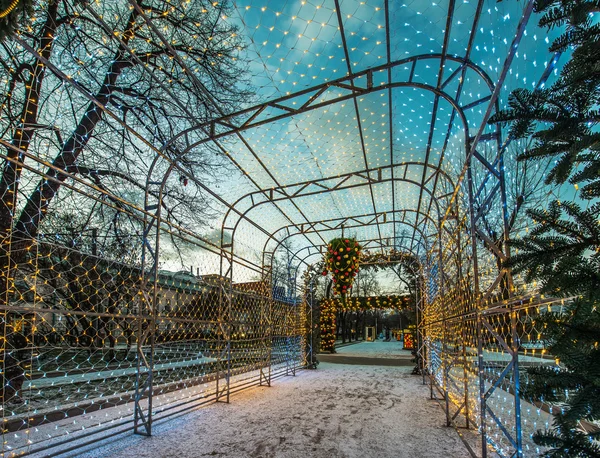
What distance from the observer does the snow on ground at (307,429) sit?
3.11 m

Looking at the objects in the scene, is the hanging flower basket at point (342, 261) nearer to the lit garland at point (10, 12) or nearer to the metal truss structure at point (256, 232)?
the metal truss structure at point (256, 232)

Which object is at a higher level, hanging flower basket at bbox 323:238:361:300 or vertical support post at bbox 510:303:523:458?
hanging flower basket at bbox 323:238:361:300

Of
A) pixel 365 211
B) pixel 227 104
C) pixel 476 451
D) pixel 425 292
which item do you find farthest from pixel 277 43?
pixel 425 292

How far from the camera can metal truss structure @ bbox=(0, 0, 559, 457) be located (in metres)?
2.63

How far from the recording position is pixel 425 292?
24.8 feet

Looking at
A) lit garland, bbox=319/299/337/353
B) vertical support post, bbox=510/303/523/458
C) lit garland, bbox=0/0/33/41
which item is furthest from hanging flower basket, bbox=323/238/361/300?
lit garland, bbox=0/0/33/41

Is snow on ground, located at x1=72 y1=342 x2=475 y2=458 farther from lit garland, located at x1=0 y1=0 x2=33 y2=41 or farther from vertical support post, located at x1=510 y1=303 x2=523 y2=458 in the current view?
lit garland, located at x1=0 y1=0 x2=33 y2=41

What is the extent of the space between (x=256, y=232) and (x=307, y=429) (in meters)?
4.19

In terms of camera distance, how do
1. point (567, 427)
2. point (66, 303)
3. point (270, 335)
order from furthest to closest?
point (270, 335)
point (66, 303)
point (567, 427)

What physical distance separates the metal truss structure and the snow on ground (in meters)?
0.27

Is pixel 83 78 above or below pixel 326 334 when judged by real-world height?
above

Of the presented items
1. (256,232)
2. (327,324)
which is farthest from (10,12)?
(327,324)

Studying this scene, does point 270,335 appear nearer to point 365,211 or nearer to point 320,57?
point 365,211

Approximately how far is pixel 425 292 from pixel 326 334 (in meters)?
5.51
